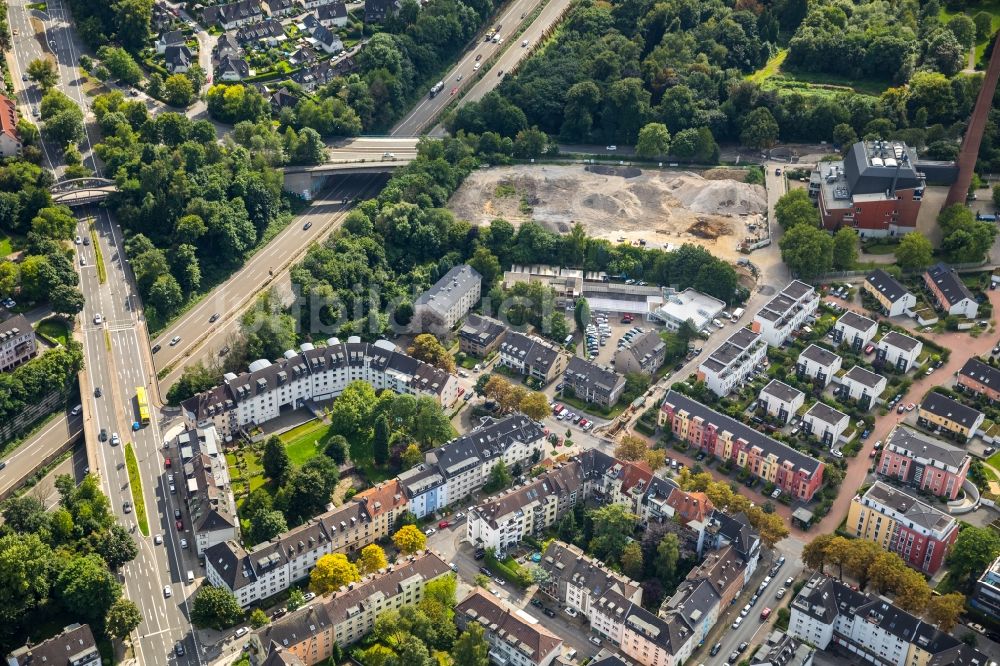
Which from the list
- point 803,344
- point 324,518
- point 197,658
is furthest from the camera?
point 803,344

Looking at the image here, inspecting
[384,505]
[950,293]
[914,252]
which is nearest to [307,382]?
[384,505]

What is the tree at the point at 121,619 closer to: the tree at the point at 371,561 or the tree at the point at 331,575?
the tree at the point at 331,575

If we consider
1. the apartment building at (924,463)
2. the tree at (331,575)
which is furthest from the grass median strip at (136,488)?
the apartment building at (924,463)

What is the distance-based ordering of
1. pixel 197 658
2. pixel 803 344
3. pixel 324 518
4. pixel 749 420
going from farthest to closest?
pixel 803 344, pixel 749 420, pixel 324 518, pixel 197 658

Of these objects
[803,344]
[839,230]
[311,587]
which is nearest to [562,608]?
[311,587]

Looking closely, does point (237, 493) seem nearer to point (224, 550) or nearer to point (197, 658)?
point (224, 550)

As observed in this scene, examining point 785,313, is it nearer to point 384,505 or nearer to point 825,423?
point 825,423

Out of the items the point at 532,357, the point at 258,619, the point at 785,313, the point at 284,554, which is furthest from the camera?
the point at 785,313
